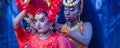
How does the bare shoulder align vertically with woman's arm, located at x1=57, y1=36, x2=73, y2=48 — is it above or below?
above

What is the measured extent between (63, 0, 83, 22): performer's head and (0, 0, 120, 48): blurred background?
46 mm

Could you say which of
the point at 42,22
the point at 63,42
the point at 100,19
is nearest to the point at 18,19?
the point at 42,22

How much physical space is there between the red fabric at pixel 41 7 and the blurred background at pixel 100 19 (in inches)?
3.4

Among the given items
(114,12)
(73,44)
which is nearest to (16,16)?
(73,44)

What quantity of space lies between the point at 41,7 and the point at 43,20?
6cm

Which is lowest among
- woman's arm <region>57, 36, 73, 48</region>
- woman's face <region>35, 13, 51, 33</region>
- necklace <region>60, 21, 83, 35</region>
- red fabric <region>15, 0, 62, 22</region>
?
woman's arm <region>57, 36, 73, 48</region>

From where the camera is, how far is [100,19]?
9.12ft

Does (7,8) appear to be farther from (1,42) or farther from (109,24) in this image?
(109,24)

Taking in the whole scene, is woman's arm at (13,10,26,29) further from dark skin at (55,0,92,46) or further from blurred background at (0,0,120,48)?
dark skin at (55,0,92,46)

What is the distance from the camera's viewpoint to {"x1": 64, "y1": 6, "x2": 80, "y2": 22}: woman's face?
2764 millimetres

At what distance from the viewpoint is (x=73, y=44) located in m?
2.77

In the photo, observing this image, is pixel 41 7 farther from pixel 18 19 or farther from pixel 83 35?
pixel 83 35

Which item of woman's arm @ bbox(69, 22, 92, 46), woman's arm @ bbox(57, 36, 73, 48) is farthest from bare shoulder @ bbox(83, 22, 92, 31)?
woman's arm @ bbox(57, 36, 73, 48)

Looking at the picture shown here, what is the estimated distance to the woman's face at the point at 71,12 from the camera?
2764mm
